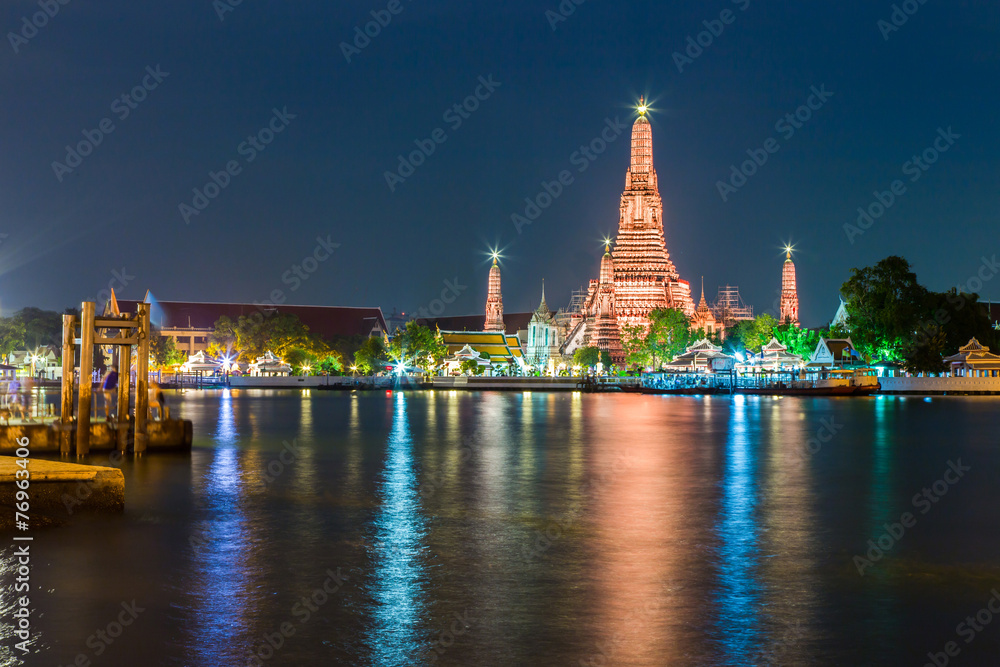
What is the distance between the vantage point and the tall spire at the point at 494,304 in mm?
146125

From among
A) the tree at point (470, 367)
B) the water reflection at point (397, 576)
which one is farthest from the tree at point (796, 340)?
the water reflection at point (397, 576)

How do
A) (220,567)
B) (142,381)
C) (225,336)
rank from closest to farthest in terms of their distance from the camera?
(220,567) < (142,381) < (225,336)

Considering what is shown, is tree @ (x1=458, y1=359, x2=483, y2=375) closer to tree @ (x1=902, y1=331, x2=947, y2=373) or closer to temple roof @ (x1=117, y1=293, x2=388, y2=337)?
temple roof @ (x1=117, y1=293, x2=388, y2=337)

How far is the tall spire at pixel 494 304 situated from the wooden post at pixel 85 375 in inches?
4791

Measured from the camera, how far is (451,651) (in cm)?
877

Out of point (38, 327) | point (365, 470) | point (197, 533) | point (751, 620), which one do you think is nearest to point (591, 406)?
point (365, 470)

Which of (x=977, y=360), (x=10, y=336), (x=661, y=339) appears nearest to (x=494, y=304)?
(x=661, y=339)

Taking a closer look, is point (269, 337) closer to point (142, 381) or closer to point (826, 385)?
point (826, 385)

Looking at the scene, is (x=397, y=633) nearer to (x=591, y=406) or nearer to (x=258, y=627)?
(x=258, y=627)

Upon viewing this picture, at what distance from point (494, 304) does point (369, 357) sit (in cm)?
3813

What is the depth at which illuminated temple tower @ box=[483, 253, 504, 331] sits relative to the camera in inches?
5753

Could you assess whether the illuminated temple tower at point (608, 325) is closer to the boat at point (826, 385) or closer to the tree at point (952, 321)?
the boat at point (826, 385)

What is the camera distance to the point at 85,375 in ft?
73.2

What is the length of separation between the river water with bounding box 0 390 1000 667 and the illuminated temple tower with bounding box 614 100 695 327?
9069 centimetres
